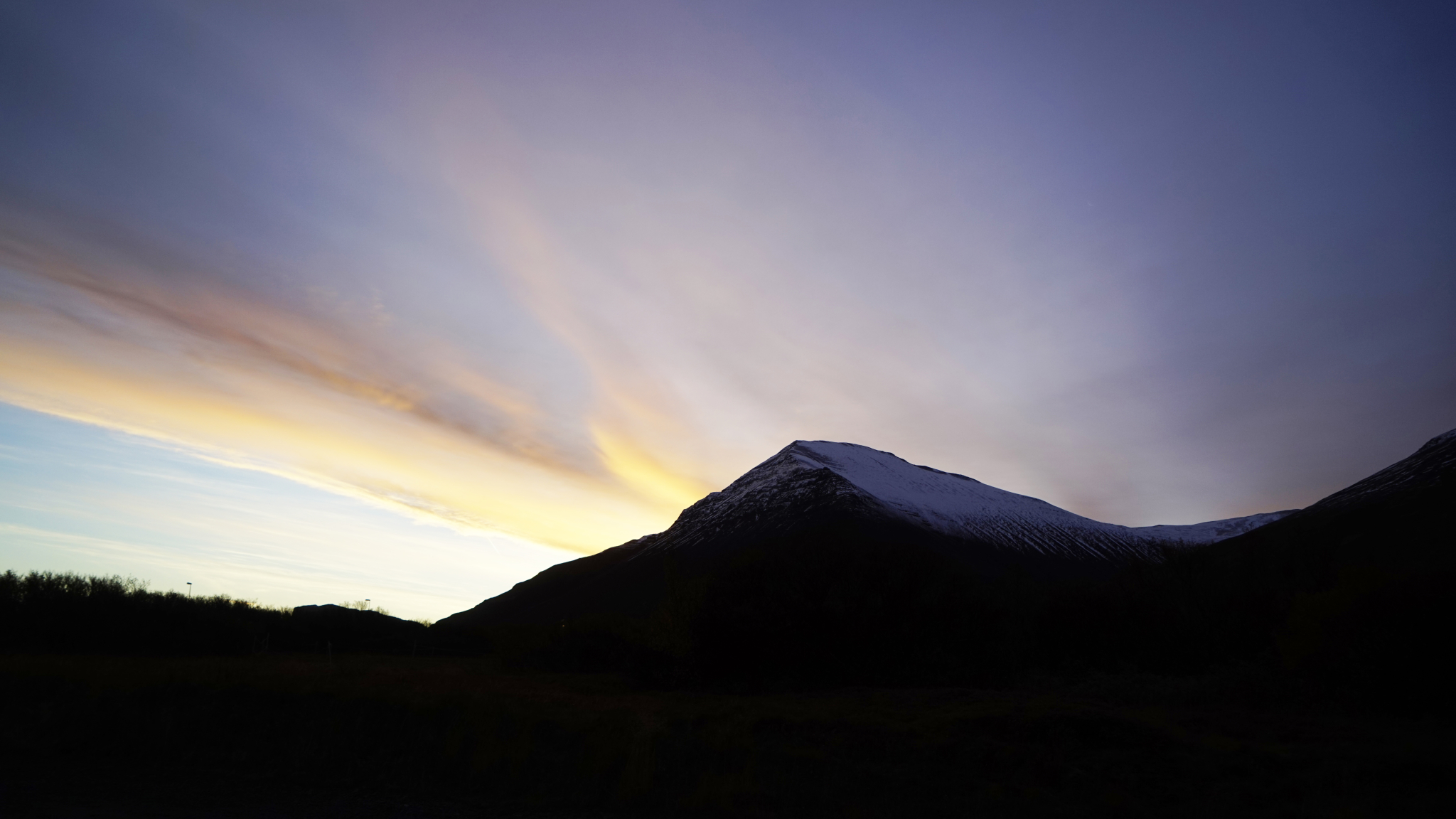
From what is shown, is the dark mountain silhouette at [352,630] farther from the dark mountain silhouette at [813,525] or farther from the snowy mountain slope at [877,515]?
the snowy mountain slope at [877,515]

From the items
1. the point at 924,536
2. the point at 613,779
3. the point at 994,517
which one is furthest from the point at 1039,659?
the point at 994,517

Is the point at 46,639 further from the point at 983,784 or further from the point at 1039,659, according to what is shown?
the point at 1039,659

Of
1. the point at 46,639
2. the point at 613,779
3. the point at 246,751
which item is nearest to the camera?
the point at 613,779

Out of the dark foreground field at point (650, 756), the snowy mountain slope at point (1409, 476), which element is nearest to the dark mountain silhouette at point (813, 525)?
the snowy mountain slope at point (1409, 476)

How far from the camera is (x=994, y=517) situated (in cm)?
18888

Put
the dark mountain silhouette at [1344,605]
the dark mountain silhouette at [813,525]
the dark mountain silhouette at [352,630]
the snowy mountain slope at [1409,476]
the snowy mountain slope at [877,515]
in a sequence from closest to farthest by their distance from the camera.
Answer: the dark mountain silhouette at [1344,605] → the dark mountain silhouette at [352,630] → the snowy mountain slope at [1409,476] → the dark mountain silhouette at [813,525] → the snowy mountain slope at [877,515]

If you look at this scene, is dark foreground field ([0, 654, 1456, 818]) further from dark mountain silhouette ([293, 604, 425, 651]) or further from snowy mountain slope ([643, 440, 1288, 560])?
snowy mountain slope ([643, 440, 1288, 560])

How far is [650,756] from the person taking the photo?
15242mm

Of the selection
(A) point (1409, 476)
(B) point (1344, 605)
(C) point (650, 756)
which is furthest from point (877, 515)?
(C) point (650, 756)

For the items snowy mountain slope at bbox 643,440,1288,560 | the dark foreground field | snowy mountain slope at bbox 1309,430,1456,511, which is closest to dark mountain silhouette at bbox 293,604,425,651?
the dark foreground field

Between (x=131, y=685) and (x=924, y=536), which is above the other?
(x=924, y=536)

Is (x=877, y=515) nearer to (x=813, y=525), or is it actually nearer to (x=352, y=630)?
(x=813, y=525)

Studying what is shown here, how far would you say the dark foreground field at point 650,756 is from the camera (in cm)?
1279

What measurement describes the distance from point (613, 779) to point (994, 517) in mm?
190831
